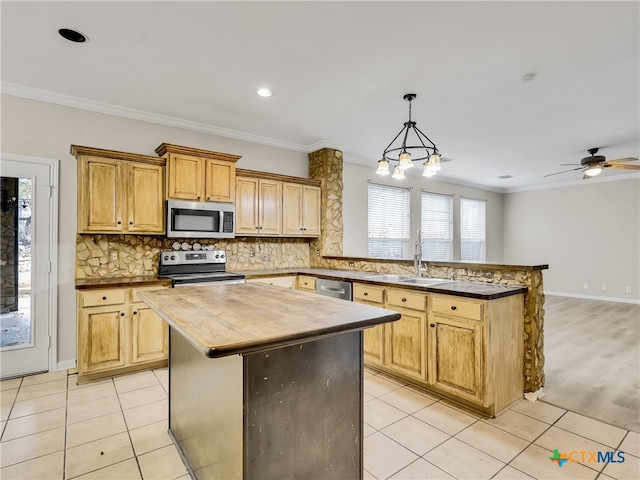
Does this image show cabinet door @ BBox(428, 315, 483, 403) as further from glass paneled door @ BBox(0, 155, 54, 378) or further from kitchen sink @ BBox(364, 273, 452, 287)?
glass paneled door @ BBox(0, 155, 54, 378)

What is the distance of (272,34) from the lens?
2396 millimetres

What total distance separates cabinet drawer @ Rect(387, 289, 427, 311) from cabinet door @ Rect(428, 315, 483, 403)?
0.16 metres

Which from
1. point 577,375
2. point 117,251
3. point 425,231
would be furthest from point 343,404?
point 425,231

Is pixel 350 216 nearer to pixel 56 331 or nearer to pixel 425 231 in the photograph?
pixel 425 231

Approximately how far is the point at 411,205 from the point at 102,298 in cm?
569

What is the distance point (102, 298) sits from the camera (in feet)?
10.3

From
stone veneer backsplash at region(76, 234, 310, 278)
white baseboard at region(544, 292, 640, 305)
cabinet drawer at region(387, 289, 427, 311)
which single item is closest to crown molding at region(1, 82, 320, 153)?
stone veneer backsplash at region(76, 234, 310, 278)

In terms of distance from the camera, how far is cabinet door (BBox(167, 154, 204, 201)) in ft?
12.1

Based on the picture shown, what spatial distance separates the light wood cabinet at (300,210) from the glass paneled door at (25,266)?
2653 millimetres

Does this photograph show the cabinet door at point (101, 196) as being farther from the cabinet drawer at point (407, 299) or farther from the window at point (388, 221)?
the window at point (388, 221)

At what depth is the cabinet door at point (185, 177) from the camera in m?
3.69

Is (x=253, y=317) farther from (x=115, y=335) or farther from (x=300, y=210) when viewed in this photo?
(x=300, y=210)

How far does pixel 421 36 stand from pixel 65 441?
372 centimetres

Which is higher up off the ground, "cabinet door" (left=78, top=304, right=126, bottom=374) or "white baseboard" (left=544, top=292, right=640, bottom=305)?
"cabinet door" (left=78, top=304, right=126, bottom=374)
